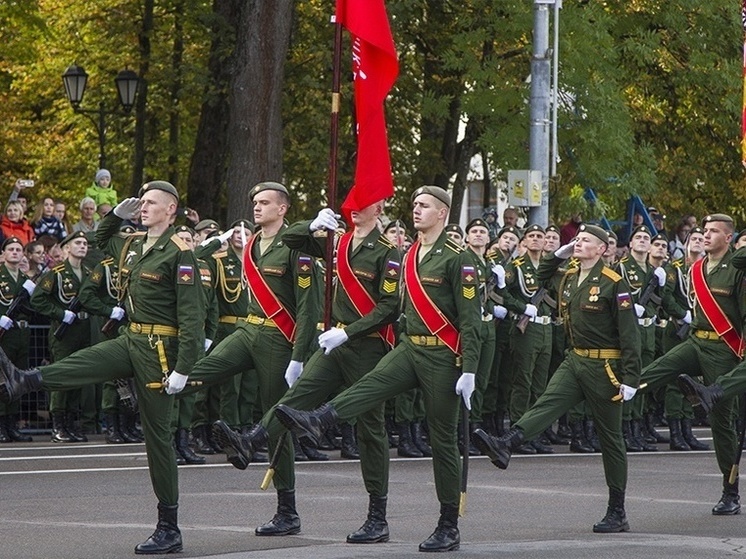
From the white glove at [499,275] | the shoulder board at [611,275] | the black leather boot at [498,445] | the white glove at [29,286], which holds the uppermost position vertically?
the white glove at [499,275]

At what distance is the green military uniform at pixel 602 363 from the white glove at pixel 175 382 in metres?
2.42

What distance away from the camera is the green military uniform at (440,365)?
1102 cm

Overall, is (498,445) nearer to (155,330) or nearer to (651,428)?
(155,330)

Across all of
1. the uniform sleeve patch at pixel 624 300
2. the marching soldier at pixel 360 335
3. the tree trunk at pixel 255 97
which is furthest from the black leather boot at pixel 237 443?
the tree trunk at pixel 255 97

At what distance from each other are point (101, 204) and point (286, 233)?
12.4 meters

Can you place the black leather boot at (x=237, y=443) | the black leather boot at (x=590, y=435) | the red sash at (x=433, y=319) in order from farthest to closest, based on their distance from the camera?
1. the black leather boot at (x=590, y=435)
2. the red sash at (x=433, y=319)
3. the black leather boot at (x=237, y=443)

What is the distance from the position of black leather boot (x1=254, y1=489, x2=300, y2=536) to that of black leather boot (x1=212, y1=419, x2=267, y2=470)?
0.60 metres

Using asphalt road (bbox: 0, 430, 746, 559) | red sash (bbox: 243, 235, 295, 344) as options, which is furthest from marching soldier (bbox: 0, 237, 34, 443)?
red sash (bbox: 243, 235, 295, 344)

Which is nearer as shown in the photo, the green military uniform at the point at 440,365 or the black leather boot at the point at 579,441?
the green military uniform at the point at 440,365

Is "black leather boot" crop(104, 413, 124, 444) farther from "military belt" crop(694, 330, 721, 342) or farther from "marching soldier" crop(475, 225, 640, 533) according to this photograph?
"marching soldier" crop(475, 225, 640, 533)

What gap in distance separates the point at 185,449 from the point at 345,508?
3.64 m

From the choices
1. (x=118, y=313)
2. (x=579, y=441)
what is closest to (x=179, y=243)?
(x=118, y=313)

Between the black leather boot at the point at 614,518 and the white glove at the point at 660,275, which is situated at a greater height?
the white glove at the point at 660,275

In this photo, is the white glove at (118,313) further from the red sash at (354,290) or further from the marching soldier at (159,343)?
the marching soldier at (159,343)
